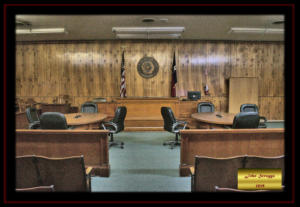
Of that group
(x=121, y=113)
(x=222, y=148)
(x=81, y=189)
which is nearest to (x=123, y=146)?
(x=121, y=113)

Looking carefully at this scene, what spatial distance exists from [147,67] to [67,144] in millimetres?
5274

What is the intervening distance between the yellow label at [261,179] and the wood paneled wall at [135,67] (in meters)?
6.37

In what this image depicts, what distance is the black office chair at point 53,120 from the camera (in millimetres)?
2861

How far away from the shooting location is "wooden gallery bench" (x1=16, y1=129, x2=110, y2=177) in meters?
2.48

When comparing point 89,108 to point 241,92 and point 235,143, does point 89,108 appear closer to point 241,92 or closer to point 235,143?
point 235,143

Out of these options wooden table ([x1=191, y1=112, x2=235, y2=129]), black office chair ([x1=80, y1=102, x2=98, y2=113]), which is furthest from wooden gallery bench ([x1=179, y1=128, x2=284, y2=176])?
black office chair ([x1=80, y1=102, x2=98, y2=113])

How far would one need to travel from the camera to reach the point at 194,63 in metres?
7.39

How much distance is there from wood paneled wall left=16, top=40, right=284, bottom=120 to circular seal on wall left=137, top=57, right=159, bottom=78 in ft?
0.53

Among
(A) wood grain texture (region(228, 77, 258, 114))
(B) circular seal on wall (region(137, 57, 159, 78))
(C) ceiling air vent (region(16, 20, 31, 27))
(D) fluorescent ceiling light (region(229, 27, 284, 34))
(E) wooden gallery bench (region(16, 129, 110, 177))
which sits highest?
(C) ceiling air vent (region(16, 20, 31, 27))

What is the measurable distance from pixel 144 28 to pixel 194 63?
2.86 metres

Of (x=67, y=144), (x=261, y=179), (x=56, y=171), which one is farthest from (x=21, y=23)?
(x=261, y=179)

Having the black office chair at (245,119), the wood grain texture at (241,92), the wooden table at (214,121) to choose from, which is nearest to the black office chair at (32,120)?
the wooden table at (214,121)

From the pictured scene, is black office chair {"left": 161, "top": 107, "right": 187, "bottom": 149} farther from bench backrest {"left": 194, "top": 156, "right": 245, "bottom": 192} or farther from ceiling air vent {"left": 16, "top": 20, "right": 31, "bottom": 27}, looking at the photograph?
ceiling air vent {"left": 16, "top": 20, "right": 31, "bottom": 27}
